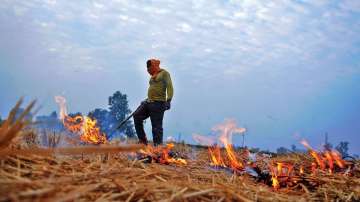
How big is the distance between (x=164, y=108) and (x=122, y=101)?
2862cm

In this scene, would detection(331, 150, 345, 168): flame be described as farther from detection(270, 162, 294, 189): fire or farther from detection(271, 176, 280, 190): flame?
detection(271, 176, 280, 190): flame

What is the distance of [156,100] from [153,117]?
1.41ft

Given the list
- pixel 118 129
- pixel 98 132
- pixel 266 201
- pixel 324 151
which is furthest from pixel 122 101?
pixel 266 201

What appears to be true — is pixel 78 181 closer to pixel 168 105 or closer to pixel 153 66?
pixel 168 105

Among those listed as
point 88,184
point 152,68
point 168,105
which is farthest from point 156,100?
point 88,184

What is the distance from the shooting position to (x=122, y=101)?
37.7 metres

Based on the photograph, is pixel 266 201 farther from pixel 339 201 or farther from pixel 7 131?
pixel 7 131

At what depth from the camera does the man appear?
9414mm

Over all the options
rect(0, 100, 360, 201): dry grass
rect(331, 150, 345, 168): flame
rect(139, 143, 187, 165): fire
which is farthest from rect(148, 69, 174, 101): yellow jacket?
rect(0, 100, 360, 201): dry grass

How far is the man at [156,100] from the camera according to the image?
941 cm

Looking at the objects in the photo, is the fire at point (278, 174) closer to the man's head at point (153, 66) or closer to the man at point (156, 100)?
the man at point (156, 100)

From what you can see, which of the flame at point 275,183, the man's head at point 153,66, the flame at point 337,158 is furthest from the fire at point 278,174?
the man's head at point 153,66

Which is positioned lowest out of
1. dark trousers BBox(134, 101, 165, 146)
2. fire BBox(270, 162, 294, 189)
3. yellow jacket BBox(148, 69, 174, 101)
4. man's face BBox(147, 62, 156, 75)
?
fire BBox(270, 162, 294, 189)

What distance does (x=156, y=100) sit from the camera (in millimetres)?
9461
